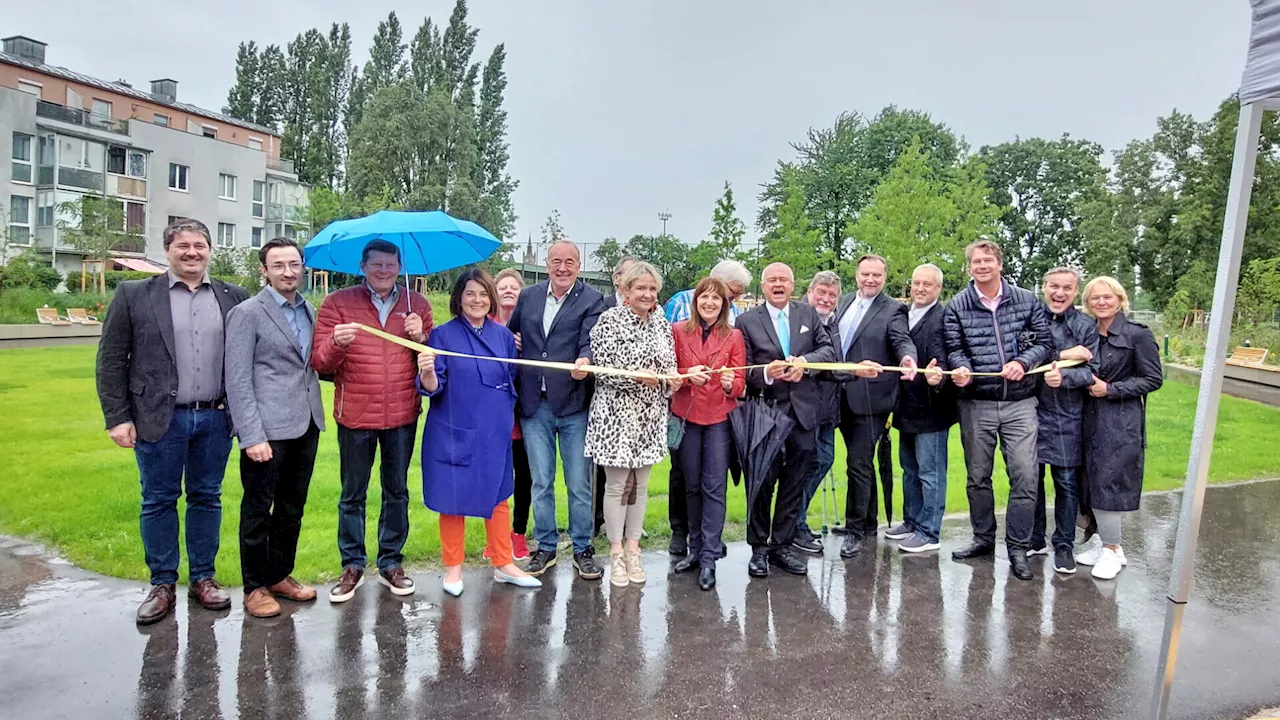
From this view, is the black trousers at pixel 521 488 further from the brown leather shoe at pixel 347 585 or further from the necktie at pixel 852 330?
the necktie at pixel 852 330

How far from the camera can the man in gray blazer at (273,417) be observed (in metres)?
4.24

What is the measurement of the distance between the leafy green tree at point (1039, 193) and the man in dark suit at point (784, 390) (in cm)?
5048

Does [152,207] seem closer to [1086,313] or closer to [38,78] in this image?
[38,78]

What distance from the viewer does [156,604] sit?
13.8ft

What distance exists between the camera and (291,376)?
4.41 m

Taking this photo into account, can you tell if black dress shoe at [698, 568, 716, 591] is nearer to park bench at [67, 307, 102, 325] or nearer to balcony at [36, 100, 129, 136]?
park bench at [67, 307, 102, 325]

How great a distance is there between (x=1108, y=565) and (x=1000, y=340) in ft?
5.79

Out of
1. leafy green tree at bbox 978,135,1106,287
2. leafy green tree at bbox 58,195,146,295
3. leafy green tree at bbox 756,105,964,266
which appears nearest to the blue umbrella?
leafy green tree at bbox 58,195,146,295

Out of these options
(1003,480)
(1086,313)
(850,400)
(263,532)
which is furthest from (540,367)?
(1003,480)

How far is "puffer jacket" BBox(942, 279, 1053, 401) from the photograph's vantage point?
5.36 meters

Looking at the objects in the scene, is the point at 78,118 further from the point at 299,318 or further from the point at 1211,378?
the point at 1211,378

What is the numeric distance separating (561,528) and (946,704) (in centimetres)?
345

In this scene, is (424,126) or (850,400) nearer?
(850,400)

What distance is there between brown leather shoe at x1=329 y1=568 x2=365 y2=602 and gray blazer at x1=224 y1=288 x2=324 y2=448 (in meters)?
0.95
